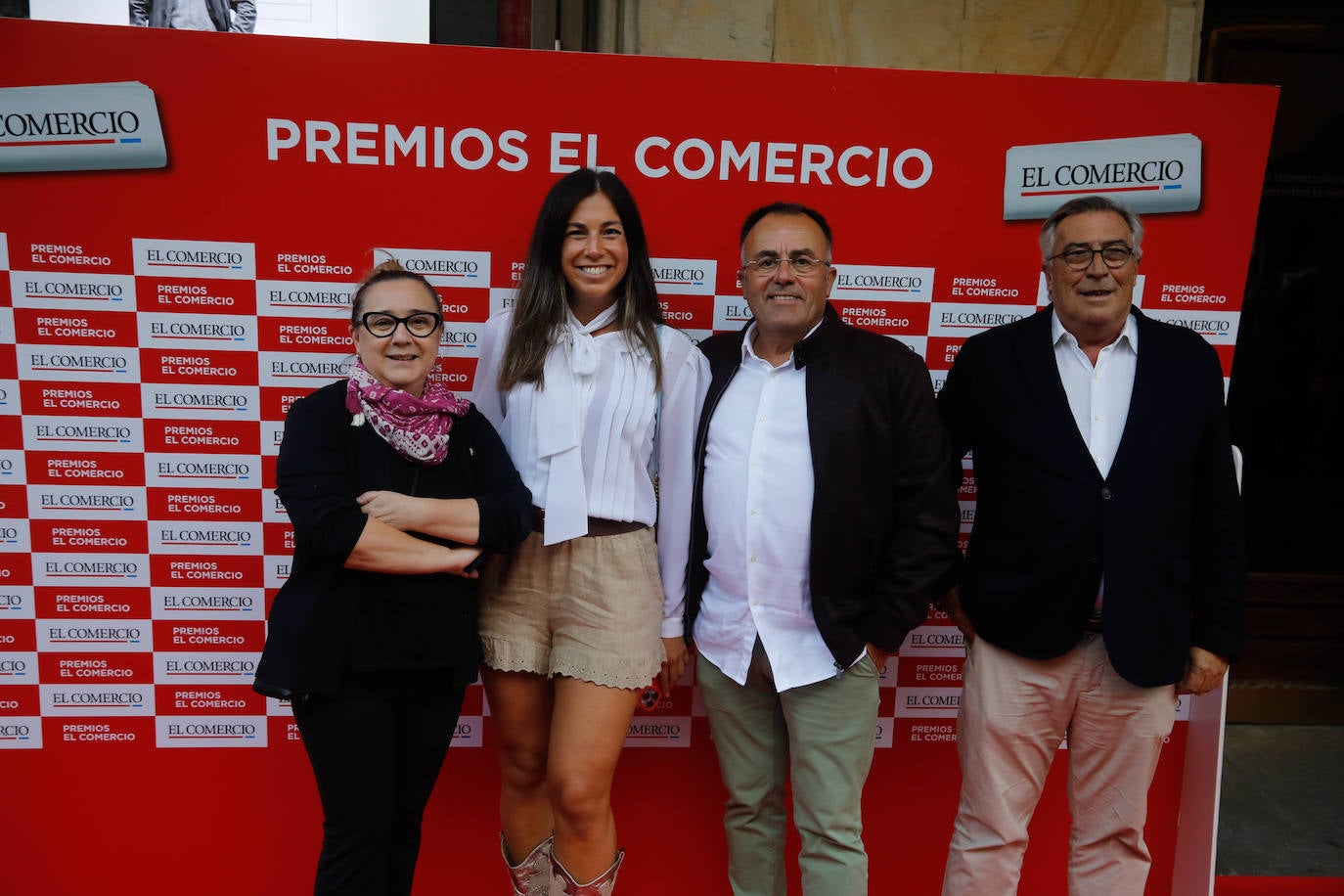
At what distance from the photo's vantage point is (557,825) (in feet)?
6.32

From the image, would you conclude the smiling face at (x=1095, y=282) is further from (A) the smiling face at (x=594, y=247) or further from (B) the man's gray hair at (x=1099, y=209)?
(A) the smiling face at (x=594, y=247)

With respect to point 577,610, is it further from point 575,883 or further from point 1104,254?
point 1104,254

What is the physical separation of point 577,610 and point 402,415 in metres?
0.57

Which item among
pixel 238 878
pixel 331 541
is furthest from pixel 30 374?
pixel 238 878

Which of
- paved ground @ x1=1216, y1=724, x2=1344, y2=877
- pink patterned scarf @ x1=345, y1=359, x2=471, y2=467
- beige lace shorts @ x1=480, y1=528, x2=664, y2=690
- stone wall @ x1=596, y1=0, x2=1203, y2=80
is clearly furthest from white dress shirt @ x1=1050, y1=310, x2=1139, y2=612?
paved ground @ x1=1216, y1=724, x2=1344, y2=877

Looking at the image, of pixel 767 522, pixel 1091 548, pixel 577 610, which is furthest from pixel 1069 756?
pixel 577 610

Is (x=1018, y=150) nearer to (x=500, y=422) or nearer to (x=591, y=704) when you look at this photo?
(x=500, y=422)

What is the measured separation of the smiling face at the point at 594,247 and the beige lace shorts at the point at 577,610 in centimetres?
57

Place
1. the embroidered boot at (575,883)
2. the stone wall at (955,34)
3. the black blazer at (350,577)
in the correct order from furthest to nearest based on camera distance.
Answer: the stone wall at (955,34) → the embroidered boot at (575,883) → the black blazer at (350,577)

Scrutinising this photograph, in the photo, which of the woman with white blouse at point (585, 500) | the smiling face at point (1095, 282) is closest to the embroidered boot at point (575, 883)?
the woman with white blouse at point (585, 500)

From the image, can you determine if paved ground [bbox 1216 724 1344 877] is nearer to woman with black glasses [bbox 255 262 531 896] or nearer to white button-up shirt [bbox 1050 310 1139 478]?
white button-up shirt [bbox 1050 310 1139 478]

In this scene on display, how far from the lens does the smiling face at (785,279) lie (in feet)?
6.04

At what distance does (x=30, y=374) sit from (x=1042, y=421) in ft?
8.28

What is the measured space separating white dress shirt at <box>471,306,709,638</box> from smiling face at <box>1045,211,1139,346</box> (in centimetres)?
86
